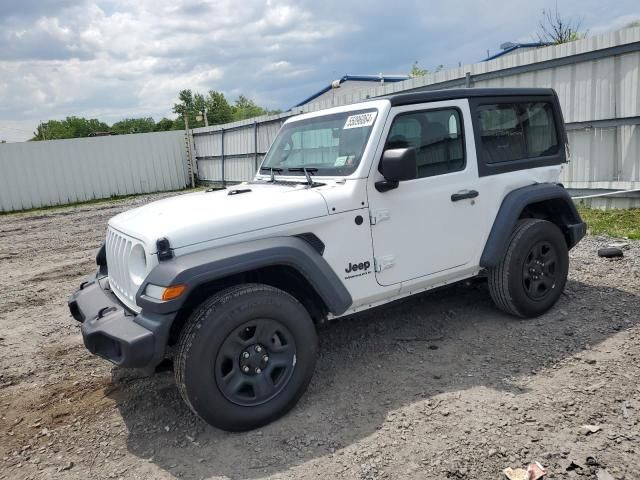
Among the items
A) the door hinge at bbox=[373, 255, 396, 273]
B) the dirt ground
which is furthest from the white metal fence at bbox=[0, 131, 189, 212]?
the door hinge at bbox=[373, 255, 396, 273]

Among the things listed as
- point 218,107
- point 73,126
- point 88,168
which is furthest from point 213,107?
point 88,168

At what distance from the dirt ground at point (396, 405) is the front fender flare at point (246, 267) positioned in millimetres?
777

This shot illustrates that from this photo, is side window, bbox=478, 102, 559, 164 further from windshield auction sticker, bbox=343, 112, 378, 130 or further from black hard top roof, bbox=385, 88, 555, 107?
windshield auction sticker, bbox=343, 112, 378, 130

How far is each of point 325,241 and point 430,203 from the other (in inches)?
37.1

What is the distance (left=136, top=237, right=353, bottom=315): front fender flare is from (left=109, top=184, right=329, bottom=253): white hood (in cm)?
11

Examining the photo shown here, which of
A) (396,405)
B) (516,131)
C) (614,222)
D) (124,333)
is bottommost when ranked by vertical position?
(396,405)

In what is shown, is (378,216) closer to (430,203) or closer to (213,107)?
(430,203)

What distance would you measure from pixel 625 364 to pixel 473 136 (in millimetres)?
2006

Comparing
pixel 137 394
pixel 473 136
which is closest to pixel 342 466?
pixel 137 394

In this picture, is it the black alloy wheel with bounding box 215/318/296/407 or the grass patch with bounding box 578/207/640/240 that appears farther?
the grass patch with bounding box 578/207/640/240

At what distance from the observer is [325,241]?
3.30 metres

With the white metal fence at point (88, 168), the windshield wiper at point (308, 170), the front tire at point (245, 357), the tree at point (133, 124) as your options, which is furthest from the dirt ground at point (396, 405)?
the tree at point (133, 124)

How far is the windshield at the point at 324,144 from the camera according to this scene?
3.62 m

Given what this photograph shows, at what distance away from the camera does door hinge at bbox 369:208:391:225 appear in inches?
137
